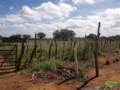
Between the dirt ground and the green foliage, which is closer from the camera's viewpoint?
the dirt ground

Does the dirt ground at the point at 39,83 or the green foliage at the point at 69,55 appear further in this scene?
the green foliage at the point at 69,55

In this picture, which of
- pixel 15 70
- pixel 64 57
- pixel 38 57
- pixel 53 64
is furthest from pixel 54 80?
pixel 64 57

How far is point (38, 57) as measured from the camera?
19422mm

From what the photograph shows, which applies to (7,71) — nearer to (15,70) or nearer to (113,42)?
(15,70)

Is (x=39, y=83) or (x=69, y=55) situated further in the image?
(x=69, y=55)

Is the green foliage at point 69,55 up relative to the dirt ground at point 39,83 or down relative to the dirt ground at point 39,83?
up

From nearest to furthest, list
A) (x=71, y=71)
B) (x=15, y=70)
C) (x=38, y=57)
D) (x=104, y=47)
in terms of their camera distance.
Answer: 1. (x=71, y=71)
2. (x=15, y=70)
3. (x=38, y=57)
4. (x=104, y=47)

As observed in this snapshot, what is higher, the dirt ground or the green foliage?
the green foliage

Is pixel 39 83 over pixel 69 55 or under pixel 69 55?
under

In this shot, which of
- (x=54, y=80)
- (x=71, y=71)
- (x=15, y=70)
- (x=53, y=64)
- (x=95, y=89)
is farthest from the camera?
(x=15, y=70)

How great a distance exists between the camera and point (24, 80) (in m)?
13.4

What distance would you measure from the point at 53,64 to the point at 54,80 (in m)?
2.17

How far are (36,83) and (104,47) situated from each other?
22096mm

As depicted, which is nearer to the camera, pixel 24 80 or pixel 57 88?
pixel 57 88
